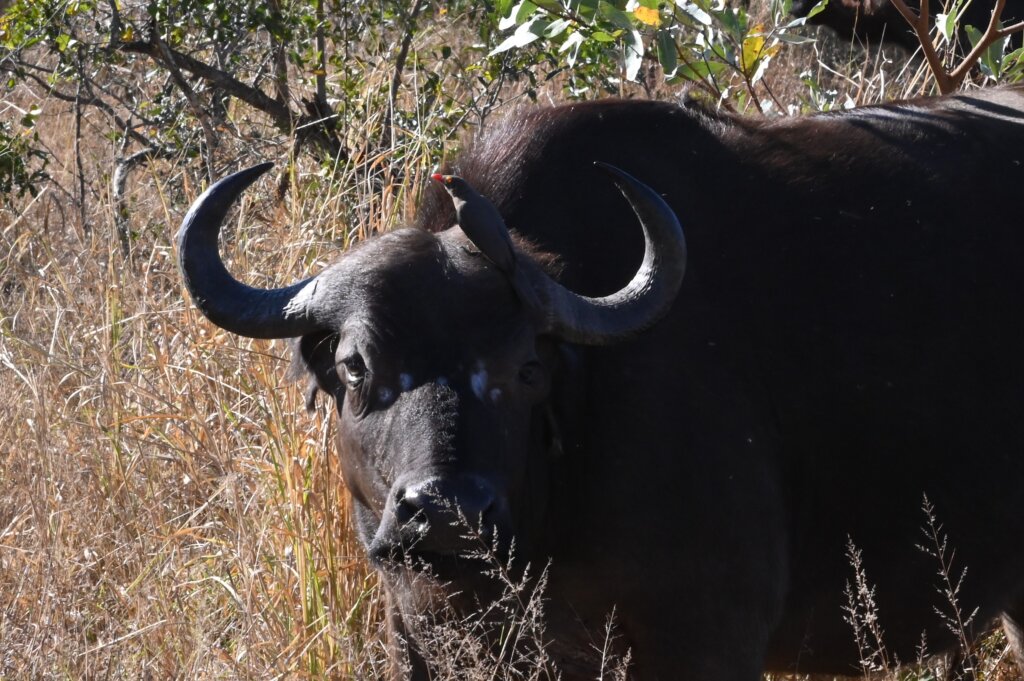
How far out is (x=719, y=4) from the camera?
213 inches

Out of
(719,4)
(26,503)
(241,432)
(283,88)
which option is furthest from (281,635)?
(283,88)

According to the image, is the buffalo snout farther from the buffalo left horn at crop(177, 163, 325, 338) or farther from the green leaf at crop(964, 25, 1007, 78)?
the green leaf at crop(964, 25, 1007, 78)

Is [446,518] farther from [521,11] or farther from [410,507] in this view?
[521,11]

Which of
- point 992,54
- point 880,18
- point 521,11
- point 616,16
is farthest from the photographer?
point 880,18

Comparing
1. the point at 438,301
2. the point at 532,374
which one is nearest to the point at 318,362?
the point at 438,301

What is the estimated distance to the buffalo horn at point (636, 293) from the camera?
330 centimetres

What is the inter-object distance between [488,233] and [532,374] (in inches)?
14.4

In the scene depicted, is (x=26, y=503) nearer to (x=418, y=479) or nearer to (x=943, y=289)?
A: (x=418, y=479)

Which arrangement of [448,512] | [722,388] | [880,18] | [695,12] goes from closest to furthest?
1. [448,512]
2. [722,388]
3. [695,12]
4. [880,18]

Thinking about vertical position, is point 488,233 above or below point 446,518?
above

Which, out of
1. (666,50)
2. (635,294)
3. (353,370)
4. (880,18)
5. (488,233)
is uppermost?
(488,233)

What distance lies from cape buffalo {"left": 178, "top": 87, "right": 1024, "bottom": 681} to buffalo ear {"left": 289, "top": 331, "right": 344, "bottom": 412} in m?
0.01

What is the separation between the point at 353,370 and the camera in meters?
3.41

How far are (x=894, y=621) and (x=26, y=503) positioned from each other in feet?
9.83
